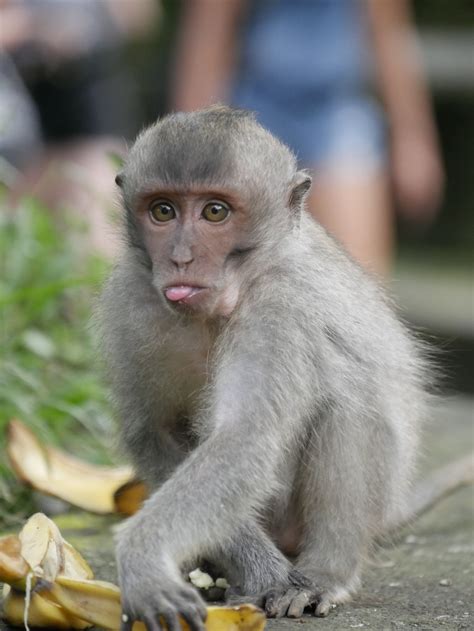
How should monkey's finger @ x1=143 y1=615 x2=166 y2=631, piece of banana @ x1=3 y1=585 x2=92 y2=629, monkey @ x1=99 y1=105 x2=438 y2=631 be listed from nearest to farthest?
monkey's finger @ x1=143 y1=615 x2=166 y2=631, piece of banana @ x1=3 y1=585 x2=92 y2=629, monkey @ x1=99 y1=105 x2=438 y2=631

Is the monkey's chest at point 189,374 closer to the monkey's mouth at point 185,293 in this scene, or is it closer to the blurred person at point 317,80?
the monkey's mouth at point 185,293

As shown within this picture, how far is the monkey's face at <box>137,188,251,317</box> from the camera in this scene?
4.12 m

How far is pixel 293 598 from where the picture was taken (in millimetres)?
4094

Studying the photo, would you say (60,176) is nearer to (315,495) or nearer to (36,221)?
(36,221)

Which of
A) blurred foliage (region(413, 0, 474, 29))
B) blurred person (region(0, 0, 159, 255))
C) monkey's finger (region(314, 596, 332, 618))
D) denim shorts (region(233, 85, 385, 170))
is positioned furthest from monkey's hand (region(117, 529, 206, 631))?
blurred foliage (region(413, 0, 474, 29))

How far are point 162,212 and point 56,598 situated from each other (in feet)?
3.79

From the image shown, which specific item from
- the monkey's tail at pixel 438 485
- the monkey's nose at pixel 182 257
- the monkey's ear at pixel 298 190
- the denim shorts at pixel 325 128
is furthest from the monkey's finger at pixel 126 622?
the denim shorts at pixel 325 128

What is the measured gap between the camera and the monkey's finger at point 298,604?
13.3 ft

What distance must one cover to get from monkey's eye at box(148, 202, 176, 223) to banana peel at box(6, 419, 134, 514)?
1.23m

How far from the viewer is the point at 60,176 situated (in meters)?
7.84

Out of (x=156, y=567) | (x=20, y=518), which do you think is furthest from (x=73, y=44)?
(x=156, y=567)

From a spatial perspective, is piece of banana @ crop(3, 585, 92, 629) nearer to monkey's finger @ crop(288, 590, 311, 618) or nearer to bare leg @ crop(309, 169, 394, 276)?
monkey's finger @ crop(288, 590, 311, 618)

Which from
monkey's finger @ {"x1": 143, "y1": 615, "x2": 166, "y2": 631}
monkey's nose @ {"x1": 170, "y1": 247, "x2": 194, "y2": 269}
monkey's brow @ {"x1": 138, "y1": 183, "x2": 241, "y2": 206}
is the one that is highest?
monkey's brow @ {"x1": 138, "y1": 183, "x2": 241, "y2": 206}

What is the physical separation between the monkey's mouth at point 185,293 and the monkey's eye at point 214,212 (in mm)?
214
